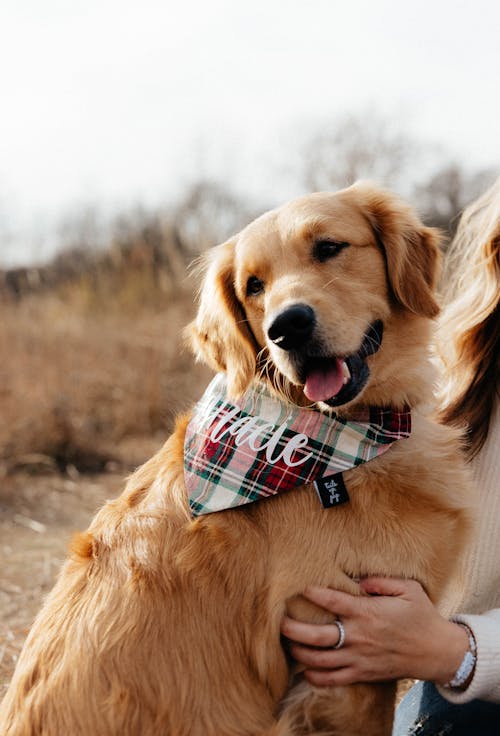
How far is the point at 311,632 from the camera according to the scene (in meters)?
2.03

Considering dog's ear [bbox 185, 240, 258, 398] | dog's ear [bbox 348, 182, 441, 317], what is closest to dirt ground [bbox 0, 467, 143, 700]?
dog's ear [bbox 185, 240, 258, 398]

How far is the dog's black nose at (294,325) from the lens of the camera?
210 centimetres

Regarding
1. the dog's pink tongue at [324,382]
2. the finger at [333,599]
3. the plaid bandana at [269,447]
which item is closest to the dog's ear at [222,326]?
the plaid bandana at [269,447]

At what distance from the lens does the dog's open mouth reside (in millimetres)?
2148

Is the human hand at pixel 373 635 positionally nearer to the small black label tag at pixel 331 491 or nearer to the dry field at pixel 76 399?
the small black label tag at pixel 331 491

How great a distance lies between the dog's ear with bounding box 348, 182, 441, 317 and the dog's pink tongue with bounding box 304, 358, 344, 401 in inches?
13.5

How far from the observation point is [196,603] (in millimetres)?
1995

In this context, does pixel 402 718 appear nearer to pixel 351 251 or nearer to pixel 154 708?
pixel 154 708

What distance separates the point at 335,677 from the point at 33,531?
12.3ft

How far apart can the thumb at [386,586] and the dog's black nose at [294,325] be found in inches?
26.3

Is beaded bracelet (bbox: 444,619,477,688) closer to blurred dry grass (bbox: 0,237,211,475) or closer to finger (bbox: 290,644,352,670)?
finger (bbox: 290,644,352,670)

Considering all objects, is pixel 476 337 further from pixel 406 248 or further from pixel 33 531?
pixel 33 531

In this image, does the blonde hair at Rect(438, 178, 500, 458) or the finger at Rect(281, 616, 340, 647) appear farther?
the blonde hair at Rect(438, 178, 500, 458)

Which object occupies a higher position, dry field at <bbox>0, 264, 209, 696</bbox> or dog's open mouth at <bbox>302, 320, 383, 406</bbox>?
dog's open mouth at <bbox>302, 320, 383, 406</bbox>
